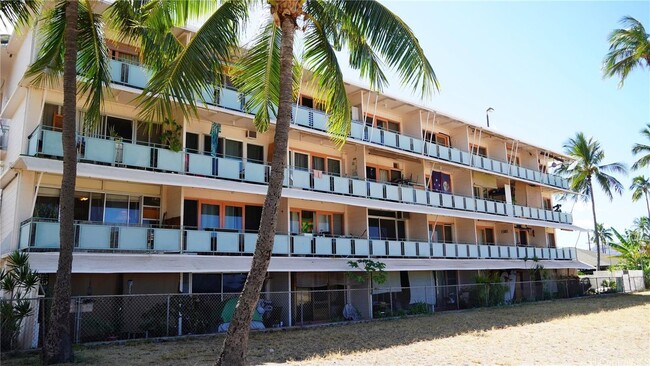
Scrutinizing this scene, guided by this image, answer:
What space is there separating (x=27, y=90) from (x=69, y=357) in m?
9.65

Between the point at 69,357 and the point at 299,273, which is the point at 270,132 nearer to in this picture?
the point at 299,273

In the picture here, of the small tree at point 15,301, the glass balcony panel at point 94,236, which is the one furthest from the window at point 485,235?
the small tree at point 15,301

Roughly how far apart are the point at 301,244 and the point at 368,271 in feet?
11.0

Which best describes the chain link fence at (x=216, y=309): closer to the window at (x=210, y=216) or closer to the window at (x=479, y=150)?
the window at (x=210, y=216)

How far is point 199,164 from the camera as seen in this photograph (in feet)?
62.7

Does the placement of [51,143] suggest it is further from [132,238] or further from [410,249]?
[410,249]

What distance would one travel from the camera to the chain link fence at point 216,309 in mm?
15250

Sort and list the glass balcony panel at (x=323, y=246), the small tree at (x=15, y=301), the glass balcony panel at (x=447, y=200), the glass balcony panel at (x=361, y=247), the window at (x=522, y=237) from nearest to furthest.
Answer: the small tree at (x=15, y=301) → the glass balcony panel at (x=323, y=246) → the glass balcony panel at (x=361, y=247) → the glass balcony panel at (x=447, y=200) → the window at (x=522, y=237)

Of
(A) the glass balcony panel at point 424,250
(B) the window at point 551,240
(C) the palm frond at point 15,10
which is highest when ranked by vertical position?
(C) the palm frond at point 15,10

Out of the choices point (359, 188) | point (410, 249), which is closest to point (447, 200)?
point (410, 249)

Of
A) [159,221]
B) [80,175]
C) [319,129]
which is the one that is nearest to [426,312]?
[319,129]

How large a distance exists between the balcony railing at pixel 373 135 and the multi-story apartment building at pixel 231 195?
0.07 meters

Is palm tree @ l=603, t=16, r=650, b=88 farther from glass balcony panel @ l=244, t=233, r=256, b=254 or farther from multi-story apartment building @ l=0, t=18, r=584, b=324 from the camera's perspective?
glass balcony panel @ l=244, t=233, r=256, b=254

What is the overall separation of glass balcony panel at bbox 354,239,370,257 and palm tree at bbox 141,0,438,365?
33.5 ft
